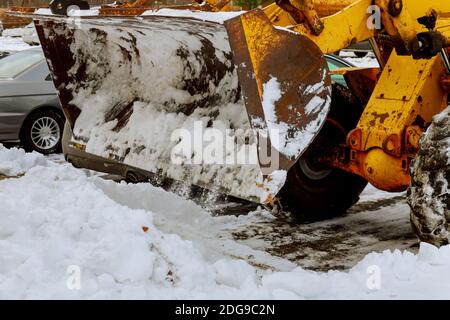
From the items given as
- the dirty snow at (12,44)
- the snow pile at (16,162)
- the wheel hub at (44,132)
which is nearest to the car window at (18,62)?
the wheel hub at (44,132)

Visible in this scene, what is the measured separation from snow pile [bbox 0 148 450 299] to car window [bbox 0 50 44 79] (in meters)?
5.69

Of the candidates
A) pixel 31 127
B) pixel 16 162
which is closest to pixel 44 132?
pixel 31 127

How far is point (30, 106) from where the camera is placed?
952 centimetres

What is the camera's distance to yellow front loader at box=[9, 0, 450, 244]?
409cm

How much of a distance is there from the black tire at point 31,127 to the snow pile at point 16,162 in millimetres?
1557

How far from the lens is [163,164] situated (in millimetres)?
5277

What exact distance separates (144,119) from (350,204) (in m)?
1.97

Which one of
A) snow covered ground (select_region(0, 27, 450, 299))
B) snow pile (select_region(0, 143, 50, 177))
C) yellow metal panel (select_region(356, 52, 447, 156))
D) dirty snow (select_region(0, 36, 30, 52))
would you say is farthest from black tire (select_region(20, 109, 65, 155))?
dirty snow (select_region(0, 36, 30, 52))

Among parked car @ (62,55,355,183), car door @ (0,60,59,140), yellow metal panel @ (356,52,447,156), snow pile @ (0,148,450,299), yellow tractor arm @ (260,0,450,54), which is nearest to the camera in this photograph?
snow pile @ (0,148,450,299)

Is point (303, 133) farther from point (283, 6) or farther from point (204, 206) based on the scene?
point (204, 206)

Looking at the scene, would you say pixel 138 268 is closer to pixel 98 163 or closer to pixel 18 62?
pixel 98 163

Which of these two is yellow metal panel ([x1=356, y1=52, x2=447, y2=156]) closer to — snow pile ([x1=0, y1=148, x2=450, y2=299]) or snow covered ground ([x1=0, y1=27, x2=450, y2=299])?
snow covered ground ([x1=0, y1=27, x2=450, y2=299])

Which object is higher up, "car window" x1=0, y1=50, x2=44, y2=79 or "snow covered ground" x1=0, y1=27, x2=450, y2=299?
"car window" x1=0, y1=50, x2=44, y2=79

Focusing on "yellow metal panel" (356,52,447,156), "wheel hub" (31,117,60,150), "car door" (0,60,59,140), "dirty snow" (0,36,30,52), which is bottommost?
"dirty snow" (0,36,30,52)
